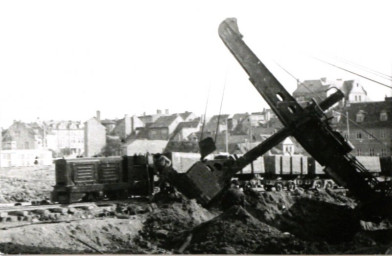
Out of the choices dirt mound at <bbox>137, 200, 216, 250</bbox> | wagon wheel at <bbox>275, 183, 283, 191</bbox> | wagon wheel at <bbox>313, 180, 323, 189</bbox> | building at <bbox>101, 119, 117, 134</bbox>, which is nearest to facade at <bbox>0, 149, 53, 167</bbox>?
wagon wheel at <bbox>275, 183, 283, 191</bbox>

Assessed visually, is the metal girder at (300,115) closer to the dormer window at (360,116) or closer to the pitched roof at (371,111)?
the pitched roof at (371,111)

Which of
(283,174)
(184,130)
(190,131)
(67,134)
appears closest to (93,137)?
(184,130)

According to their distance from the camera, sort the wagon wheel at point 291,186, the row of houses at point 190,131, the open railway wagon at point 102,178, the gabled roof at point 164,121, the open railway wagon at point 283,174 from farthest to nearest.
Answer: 1. the gabled roof at point 164,121
2. the row of houses at point 190,131
3. the wagon wheel at point 291,186
4. the open railway wagon at point 283,174
5. the open railway wagon at point 102,178

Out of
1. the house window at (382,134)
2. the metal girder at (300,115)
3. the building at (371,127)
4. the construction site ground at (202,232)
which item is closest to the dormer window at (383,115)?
the building at (371,127)

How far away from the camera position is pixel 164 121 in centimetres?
6900

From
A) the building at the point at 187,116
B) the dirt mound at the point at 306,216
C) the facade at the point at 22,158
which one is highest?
the building at the point at 187,116

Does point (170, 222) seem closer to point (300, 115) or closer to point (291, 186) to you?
point (300, 115)

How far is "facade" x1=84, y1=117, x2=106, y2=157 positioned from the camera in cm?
5403

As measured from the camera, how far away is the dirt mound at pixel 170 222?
11.1 metres

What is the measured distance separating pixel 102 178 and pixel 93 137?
41.0 m

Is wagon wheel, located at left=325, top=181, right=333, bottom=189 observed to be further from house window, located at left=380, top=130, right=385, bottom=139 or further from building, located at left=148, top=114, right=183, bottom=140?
building, located at left=148, top=114, right=183, bottom=140

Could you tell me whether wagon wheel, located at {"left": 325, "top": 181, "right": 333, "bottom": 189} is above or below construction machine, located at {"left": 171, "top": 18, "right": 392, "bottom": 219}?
below

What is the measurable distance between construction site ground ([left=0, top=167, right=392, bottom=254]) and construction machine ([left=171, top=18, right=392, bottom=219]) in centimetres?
95

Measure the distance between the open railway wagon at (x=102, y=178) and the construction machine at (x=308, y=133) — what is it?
13.8 ft
